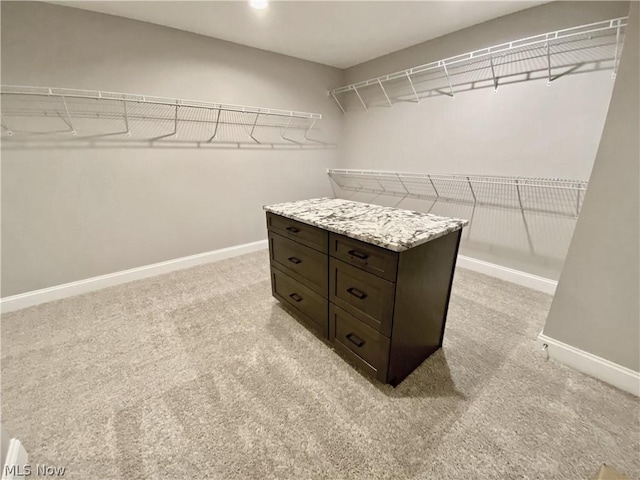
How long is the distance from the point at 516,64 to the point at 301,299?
2.56 metres

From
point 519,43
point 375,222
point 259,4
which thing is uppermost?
point 259,4

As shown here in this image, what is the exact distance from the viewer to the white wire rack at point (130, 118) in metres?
1.96

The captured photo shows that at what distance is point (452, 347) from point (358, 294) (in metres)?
0.84


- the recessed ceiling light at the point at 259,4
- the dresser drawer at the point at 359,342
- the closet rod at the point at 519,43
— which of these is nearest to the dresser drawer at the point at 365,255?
the dresser drawer at the point at 359,342

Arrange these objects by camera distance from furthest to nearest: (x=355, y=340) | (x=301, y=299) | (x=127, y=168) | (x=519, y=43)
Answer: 1. (x=127, y=168)
2. (x=519, y=43)
3. (x=301, y=299)
4. (x=355, y=340)

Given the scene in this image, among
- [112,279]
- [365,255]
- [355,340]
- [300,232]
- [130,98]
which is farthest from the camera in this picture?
[112,279]

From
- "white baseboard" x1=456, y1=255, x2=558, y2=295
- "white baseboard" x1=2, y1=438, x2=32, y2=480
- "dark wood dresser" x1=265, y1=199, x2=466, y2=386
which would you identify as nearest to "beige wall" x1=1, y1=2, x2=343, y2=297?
"dark wood dresser" x1=265, y1=199, x2=466, y2=386

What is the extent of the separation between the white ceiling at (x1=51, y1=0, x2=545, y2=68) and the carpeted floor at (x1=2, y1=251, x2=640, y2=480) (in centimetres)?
233

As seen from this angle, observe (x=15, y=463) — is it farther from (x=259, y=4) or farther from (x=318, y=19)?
(x=318, y=19)

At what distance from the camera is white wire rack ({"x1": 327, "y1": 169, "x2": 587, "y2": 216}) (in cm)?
214

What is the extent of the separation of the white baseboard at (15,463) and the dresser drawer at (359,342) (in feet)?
4.63

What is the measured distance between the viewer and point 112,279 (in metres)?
2.52

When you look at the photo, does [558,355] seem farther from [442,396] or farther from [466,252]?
[466,252]

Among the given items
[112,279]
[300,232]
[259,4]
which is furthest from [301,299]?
[259,4]
